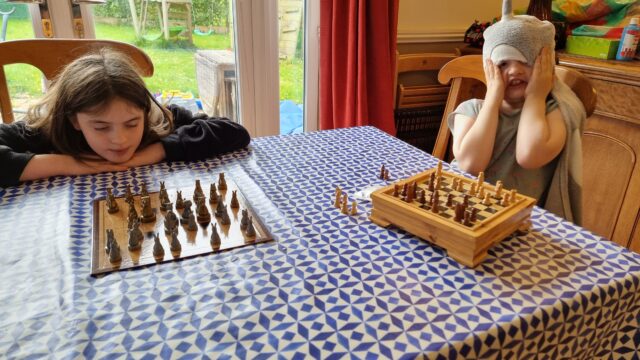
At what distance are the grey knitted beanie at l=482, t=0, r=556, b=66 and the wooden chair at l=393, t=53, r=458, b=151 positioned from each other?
1.12 meters

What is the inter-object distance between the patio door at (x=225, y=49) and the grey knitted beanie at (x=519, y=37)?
4.23 feet

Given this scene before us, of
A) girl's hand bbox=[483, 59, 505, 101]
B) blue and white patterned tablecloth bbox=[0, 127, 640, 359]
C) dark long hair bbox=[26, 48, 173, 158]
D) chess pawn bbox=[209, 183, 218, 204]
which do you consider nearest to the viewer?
blue and white patterned tablecloth bbox=[0, 127, 640, 359]

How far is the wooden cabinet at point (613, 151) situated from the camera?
65.5 inches

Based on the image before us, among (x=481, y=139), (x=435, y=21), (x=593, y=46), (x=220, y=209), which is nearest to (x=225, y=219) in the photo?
(x=220, y=209)

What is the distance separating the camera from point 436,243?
76 centimetres

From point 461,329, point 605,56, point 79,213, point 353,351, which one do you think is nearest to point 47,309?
point 79,213

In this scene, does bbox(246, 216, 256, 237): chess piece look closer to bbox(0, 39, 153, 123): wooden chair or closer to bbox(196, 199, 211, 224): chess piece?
bbox(196, 199, 211, 224): chess piece

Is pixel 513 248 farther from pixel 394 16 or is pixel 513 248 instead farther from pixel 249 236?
pixel 394 16

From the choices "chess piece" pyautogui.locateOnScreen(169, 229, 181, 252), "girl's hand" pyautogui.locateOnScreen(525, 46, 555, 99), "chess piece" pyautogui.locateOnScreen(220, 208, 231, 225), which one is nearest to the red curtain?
"girl's hand" pyautogui.locateOnScreen(525, 46, 555, 99)

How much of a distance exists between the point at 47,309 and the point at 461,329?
1.88ft

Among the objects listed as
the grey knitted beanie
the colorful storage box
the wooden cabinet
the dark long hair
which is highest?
the grey knitted beanie

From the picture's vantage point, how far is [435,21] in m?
2.44

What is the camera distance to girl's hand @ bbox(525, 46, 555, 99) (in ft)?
3.55

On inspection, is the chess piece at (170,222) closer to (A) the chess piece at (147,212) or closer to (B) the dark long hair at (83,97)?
(A) the chess piece at (147,212)
